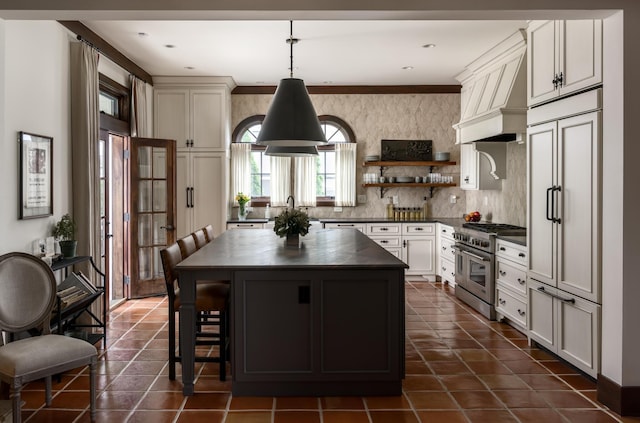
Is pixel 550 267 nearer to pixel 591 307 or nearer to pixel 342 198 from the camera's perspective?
pixel 591 307

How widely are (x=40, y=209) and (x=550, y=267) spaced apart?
13.4 ft

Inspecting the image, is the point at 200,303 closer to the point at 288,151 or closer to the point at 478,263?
the point at 288,151

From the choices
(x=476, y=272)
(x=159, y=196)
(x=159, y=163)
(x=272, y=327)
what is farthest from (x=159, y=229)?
(x=476, y=272)

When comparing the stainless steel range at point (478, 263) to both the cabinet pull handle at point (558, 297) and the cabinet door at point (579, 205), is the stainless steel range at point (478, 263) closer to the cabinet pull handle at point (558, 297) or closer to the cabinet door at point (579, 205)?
the cabinet pull handle at point (558, 297)

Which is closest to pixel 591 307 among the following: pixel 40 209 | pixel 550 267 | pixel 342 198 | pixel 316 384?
pixel 550 267

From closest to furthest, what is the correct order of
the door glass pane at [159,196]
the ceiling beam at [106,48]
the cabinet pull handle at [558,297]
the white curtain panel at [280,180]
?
the cabinet pull handle at [558,297] → the ceiling beam at [106,48] → the door glass pane at [159,196] → the white curtain panel at [280,180]

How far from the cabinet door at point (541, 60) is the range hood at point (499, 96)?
922 mm

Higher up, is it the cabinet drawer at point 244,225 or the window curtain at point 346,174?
the window curtain at point 346,174

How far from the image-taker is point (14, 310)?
10.2ft

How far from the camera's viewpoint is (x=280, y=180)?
793cm

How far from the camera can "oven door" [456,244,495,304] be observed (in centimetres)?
536

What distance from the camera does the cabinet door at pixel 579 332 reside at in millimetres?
3439

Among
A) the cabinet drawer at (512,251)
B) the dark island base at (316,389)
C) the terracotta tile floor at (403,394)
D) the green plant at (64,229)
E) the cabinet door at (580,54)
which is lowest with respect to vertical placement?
the terracotta tile floor at (403,394)

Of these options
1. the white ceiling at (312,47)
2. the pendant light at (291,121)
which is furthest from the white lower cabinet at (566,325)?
the white ceiling at (312,47)
